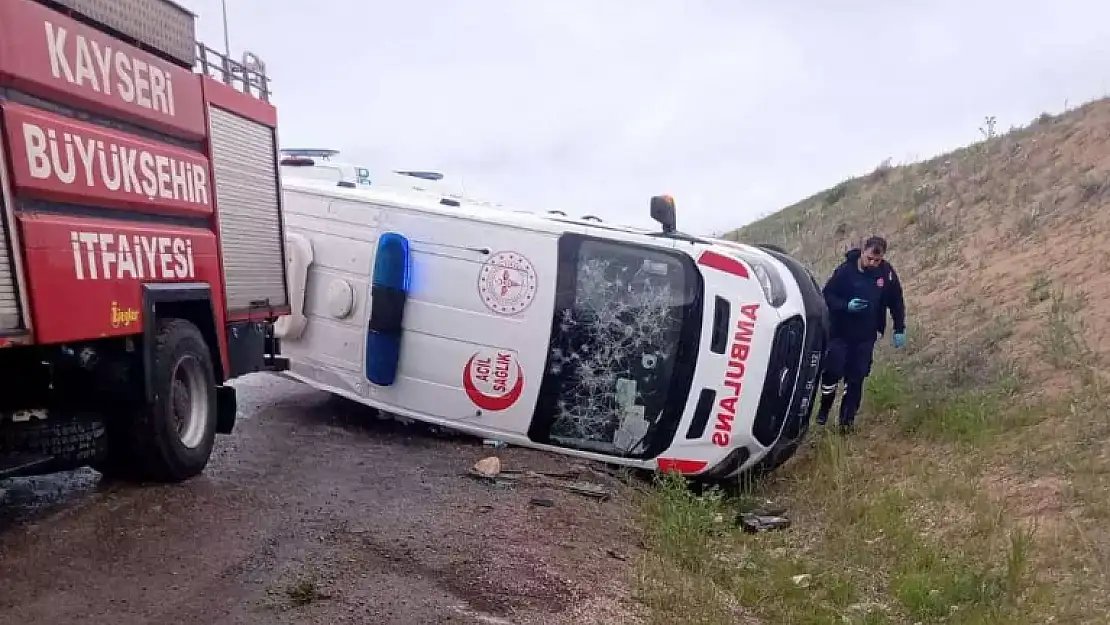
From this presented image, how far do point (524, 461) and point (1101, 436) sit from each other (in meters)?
3.84

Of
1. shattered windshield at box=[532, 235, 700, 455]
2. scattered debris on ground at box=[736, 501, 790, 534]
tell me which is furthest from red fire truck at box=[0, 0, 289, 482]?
scattered debris on ground at box=[736, 501, 790, 534]

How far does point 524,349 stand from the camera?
6.20 meters

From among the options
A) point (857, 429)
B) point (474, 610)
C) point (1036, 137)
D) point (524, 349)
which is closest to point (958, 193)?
point (1036, 137)

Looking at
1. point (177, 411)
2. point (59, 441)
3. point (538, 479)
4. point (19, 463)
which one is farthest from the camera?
point (538, 479)

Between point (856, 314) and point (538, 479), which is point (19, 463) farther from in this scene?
point (856, 314)

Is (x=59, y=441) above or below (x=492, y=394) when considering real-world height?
above

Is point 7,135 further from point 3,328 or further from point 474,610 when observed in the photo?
point 474,610

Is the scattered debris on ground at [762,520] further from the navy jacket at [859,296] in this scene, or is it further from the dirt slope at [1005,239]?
the dirt slope at [1005,239]

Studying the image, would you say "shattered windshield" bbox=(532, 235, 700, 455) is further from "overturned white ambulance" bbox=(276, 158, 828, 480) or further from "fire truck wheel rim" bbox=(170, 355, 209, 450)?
"fire truck wheel rim" bbox=(170, 355, 209, 450)

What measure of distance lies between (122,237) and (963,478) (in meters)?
5.37

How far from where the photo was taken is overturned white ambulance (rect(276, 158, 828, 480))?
19.7 ft

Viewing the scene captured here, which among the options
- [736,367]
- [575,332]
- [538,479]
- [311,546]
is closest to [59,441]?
[311,546]

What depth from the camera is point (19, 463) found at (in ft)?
13.1

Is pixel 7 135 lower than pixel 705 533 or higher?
higher
